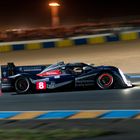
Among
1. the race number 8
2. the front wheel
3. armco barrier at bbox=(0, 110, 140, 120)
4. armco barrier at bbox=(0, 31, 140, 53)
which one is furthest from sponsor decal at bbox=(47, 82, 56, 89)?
armco barrier at bbox=(0, 31, 140, 53)

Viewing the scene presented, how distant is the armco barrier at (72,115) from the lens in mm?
9578

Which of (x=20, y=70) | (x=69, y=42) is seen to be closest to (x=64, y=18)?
(x=69, y=42)

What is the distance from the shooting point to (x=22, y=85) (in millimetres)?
15008

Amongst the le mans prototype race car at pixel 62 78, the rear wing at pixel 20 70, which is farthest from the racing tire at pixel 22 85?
the rear wing at pixel 20 70

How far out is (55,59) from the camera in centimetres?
2127

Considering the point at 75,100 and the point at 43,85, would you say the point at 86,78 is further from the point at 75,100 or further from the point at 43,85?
the point at 75,100

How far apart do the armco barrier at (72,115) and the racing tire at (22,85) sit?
160 inches

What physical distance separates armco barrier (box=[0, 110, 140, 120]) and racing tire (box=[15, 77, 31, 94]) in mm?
4073

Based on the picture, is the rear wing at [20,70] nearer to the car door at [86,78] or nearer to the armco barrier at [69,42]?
the car door at [86,78]

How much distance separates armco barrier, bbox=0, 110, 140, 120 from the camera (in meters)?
9.58

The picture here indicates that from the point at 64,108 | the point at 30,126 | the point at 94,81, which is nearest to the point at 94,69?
the point at 94,81

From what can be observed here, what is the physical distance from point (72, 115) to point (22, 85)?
523 cm

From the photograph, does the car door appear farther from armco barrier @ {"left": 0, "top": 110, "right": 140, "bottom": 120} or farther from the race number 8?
armco barrier @ {"left": 0, "top": 110, "right": 140, "bottom": 120}

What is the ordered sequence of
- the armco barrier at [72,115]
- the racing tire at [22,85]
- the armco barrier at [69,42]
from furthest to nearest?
the armco barrier at [69,42]
the racing tire at [22,85]
the armco barrier at [72,115]
